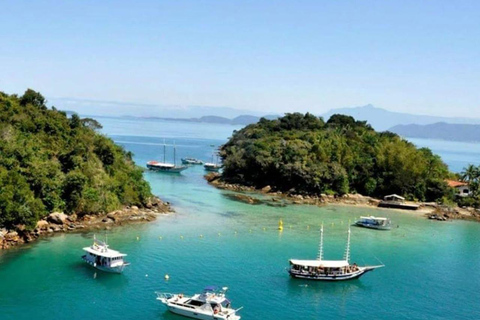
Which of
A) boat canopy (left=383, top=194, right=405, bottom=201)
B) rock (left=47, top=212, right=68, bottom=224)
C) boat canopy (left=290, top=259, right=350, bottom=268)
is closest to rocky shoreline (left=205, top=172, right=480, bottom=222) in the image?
boat canopy (left=383, top=194, right=405, bottom=201)

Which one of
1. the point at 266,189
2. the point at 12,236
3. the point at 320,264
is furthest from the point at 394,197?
the point at 12,236

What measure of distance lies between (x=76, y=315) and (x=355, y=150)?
62.2 metres

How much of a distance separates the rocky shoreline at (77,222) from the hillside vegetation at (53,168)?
839 mm

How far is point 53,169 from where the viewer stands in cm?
4806

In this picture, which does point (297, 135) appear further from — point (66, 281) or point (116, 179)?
point (66, 281)

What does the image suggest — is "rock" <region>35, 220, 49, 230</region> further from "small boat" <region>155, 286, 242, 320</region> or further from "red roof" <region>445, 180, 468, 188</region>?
"red roof" <region>445, 180, 468, 188</region>

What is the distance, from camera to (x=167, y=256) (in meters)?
40.1

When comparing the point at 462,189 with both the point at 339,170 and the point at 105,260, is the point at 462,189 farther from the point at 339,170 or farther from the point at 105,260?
the point at 105,260

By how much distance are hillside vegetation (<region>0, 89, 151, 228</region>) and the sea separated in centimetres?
432

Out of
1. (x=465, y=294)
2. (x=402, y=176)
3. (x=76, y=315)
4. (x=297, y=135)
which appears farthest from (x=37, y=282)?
(x=297, y=135)

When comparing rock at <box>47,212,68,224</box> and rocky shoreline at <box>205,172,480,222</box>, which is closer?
rock at <box>47,212,68,224</box>

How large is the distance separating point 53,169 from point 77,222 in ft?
19.5

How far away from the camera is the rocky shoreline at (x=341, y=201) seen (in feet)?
215

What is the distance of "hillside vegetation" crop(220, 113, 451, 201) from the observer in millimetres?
74750
